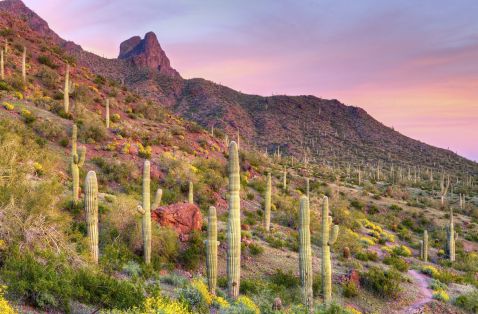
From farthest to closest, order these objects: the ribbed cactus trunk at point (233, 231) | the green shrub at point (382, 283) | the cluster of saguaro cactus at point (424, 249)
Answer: the cluster of saguaro cactus at point (424, 249), the green shrub at point (382, 283), the ribbed cactus trunk at point (233, 231)

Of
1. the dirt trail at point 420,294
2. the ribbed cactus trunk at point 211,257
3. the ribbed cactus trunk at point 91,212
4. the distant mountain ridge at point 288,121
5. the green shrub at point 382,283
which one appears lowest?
the dirt trail at point 420,294

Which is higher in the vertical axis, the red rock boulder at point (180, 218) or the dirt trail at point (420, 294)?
the red rock boulder at point (180, 218)

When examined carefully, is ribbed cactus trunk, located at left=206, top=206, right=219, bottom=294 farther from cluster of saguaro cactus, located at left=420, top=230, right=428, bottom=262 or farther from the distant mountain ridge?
the distant mountain ridge

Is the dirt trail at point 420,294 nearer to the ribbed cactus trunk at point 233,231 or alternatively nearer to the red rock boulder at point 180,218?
the ribbed cactus trunk at point 233,231

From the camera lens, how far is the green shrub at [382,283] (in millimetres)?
15194

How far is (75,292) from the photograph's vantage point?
7.38 meters

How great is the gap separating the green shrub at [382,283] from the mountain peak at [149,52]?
117797 millimetres

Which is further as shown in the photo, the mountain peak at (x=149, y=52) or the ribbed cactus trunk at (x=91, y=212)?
the mountain peak at (x=149, y=52)

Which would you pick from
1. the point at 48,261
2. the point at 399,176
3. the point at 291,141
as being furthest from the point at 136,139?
the point at 291,141

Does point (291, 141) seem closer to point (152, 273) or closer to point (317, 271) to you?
point (317, 271)

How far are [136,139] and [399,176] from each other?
Result: 40.8m

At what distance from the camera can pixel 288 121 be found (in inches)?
3440

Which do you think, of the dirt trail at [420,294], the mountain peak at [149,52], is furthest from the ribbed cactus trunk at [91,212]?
the mountain peak at [149,52]

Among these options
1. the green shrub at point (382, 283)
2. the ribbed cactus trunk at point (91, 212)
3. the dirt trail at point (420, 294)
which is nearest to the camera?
the ribbed cactus trunk at point (91, 212)
